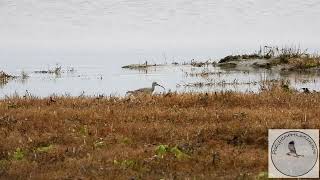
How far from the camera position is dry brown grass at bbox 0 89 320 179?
12.9 metres

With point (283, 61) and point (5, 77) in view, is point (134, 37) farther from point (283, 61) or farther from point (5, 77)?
point (5, 77)

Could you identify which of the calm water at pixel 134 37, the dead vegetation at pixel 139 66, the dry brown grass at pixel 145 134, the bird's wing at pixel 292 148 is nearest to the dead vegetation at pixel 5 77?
the calm water at pixel 134 37

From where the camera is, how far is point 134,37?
2559 inches

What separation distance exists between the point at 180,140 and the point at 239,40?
46.8 meters

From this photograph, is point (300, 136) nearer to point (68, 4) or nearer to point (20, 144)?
point (20, 144)

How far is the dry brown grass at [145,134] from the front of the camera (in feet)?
42.3

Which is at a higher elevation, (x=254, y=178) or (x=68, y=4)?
(x=68, y=4)

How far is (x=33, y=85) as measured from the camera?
34.0 meters

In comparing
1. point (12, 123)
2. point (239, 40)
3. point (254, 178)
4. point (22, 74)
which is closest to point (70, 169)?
point (254, 178)

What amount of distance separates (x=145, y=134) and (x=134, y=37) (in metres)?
49.8

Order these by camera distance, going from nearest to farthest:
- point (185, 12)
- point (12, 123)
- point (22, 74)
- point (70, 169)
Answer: point (70, 169)
point (12, 123)
point (22, 74)
point (185, 12)

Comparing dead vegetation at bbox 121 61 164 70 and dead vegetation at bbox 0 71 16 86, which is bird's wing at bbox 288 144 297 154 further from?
dead vegetation at bbox 121 61 164 70

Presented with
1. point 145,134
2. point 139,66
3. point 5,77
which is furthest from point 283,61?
point 145,134

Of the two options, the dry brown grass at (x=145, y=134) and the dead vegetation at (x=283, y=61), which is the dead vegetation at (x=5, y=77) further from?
the dry brown grass at (x=145, y=134)
